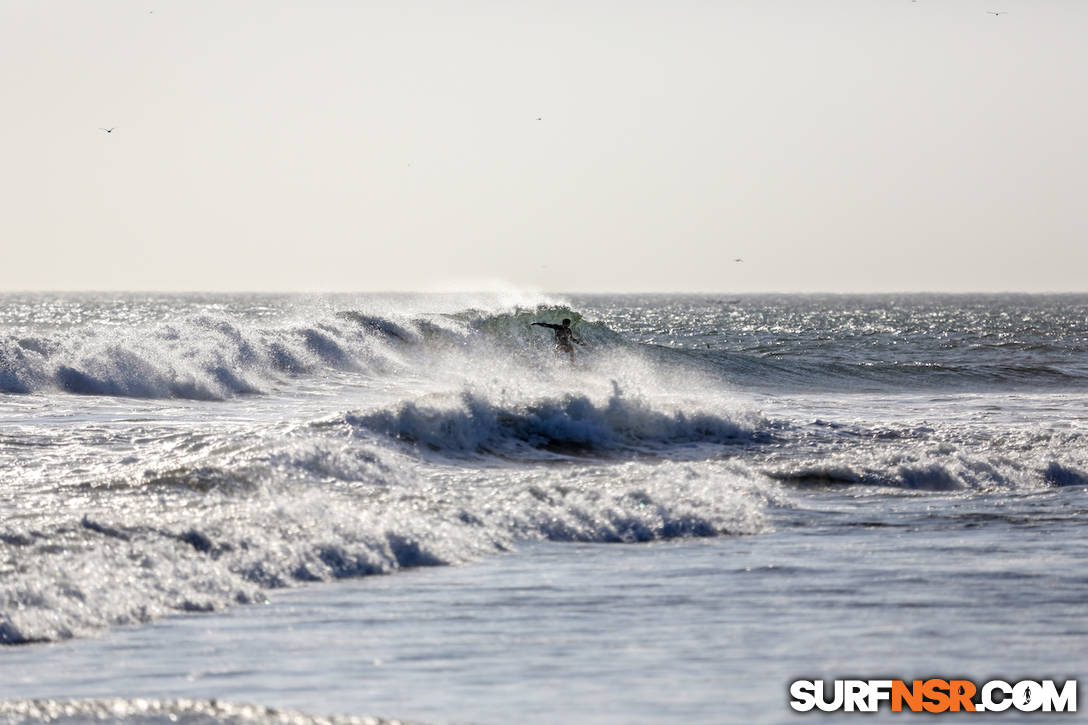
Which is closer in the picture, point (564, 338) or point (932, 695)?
point (932, 695)

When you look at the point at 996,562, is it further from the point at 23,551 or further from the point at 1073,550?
the point at 23,551

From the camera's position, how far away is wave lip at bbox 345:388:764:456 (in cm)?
1684

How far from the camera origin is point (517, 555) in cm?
1016

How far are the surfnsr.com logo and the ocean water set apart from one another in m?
0.15

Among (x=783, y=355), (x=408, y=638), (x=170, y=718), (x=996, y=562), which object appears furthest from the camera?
(x=783, y=355)

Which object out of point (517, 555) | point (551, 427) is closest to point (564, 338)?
point (551, 427)

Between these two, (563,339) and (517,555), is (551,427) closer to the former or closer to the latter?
(517,555)

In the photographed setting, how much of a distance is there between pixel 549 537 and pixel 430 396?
7489 mm

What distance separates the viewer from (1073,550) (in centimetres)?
1030

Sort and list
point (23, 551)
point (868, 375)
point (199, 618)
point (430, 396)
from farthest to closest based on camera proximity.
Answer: point (868, 375) → point (430, 396) → point (23, 551) → point (199, 618)

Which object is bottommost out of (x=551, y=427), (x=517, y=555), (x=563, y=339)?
(x=517, y=555)

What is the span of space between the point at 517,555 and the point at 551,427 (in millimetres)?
8396

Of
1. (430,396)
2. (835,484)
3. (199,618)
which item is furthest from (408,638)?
(430,396)

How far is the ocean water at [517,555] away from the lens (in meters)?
6.63
